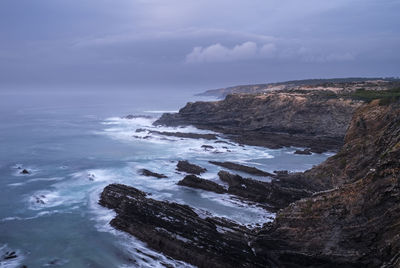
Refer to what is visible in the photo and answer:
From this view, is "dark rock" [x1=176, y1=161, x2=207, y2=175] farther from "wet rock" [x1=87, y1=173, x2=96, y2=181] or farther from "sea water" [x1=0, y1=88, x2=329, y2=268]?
"wet rock" [x1=87, y1=173, x2=96, y2=181]

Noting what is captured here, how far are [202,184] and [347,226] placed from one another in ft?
55.7

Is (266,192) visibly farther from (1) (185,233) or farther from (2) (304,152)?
(2) (304,152)

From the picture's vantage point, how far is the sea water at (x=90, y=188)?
64.7 ft

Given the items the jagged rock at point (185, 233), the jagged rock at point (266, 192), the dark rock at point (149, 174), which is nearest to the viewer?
the jagged rock at point (185, 233)

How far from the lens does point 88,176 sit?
1411 inches

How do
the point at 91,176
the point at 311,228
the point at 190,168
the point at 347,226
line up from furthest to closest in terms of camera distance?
the point at 190,168, the point at 91,176, the point at 311,228, the point at 347,226

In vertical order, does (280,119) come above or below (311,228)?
above

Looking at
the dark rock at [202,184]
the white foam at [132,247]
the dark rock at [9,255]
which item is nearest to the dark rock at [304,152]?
the dark rock at [202,184]

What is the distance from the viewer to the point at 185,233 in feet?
64.7

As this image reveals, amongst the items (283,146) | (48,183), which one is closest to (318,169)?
(283,146)

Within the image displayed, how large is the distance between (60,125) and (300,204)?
2977 inches

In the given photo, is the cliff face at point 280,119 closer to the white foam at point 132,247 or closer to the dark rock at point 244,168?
the dark rock at point 244,168

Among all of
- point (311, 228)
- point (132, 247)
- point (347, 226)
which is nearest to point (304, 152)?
point (311, 228)

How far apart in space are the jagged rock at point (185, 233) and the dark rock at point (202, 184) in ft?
22.5
